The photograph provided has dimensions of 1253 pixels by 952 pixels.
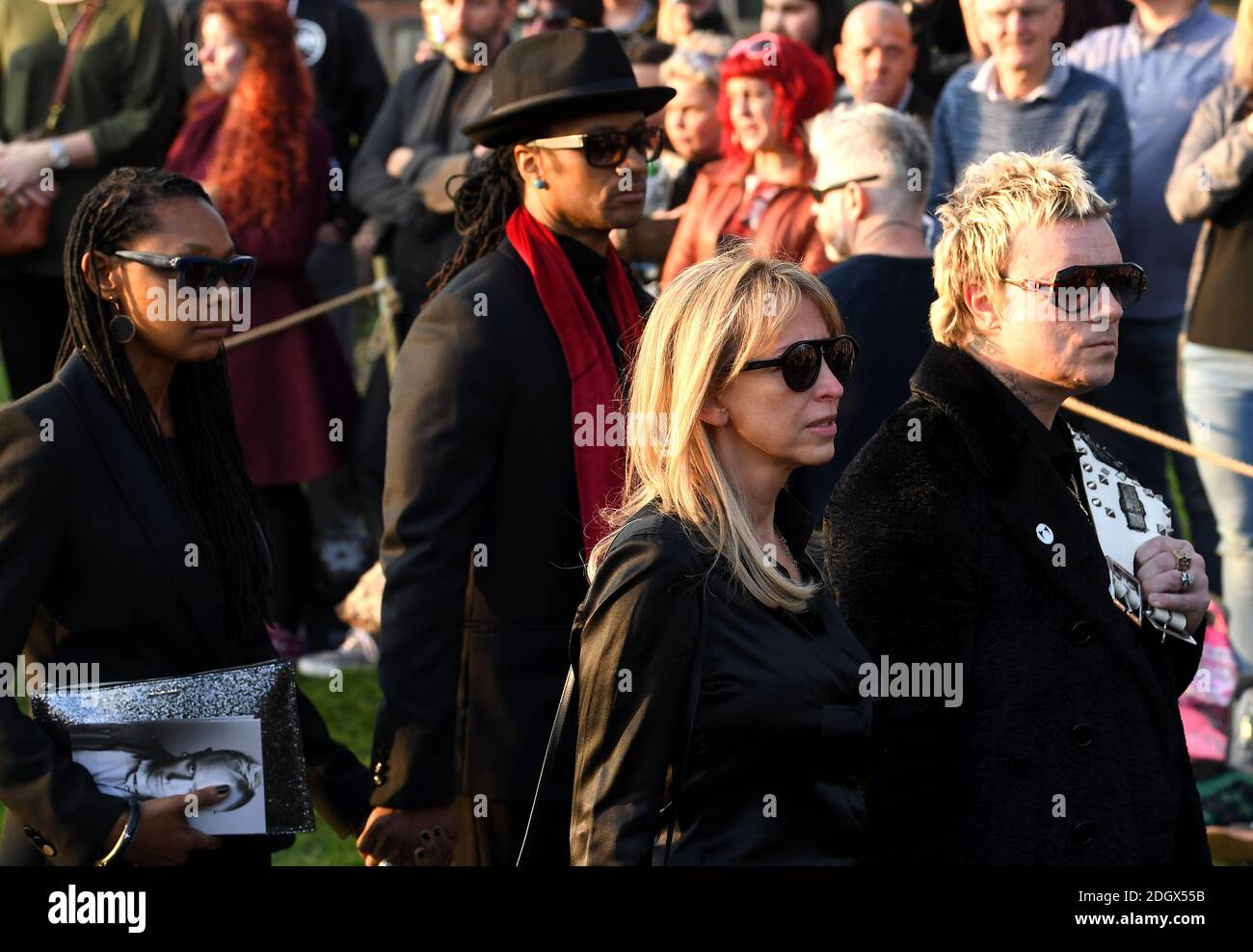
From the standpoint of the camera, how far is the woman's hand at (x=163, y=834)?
3637 millimetres

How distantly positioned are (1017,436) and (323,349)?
5.21 meters

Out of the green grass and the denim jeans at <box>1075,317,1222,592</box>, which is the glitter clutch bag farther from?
the denim jeans at <box>1075,317,1222,592</box>

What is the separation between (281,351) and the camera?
27.0 feet

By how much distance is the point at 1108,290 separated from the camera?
3.70 m

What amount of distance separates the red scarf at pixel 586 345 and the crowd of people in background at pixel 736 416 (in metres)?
0.01

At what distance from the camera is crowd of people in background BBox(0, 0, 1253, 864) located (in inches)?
126

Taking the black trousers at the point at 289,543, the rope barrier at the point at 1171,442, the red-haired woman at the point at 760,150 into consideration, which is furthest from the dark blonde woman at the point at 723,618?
the black trousers at the point at 289,543

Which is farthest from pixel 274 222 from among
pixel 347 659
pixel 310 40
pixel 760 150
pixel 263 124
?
pixel 760 150

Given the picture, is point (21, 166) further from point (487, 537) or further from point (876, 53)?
Answer: point (487, 537)

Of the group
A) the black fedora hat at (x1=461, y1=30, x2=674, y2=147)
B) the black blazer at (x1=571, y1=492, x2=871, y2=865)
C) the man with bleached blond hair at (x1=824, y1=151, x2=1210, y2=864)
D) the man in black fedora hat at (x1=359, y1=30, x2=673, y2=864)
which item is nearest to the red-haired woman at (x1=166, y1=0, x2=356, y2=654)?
the black fedora hat at (x1=461, y1=30, x2=674, y2=147)

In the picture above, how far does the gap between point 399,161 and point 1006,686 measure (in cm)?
536
